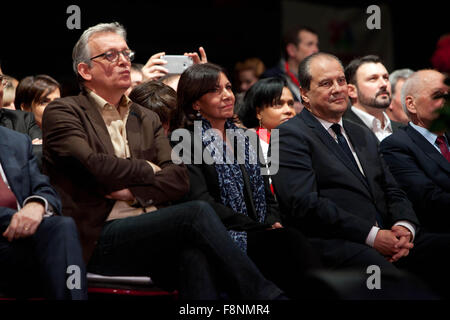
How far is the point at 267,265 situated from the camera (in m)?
2.89

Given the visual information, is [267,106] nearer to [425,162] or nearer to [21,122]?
[425,162]

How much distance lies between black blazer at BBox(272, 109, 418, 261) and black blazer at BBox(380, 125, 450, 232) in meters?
0.18

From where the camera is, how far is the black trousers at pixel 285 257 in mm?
2762

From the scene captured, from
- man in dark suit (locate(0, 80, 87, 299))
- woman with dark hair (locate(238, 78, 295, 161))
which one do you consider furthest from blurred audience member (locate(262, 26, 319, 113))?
man in dark suit (locate(0, 80, 87, 299))

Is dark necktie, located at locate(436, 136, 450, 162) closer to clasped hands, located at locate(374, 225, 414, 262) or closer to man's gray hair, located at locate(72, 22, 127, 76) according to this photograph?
clasped hands, located at locate(374, 225, 414, 262)

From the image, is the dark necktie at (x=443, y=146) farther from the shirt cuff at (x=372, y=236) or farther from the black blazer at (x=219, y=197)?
the black blazer at (x=219, y=197)

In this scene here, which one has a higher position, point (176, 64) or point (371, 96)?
point (176, 64)

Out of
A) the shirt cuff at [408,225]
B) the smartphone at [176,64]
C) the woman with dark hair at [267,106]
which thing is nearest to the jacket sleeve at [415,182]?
the shirt cuff at [408,225]

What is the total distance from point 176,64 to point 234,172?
1159mm

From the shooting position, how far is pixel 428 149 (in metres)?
3.61

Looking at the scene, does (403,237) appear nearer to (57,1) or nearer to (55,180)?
(55,180)

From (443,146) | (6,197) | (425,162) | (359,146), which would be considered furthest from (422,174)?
(6,197)

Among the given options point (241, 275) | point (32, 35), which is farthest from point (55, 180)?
point (32, 35)
